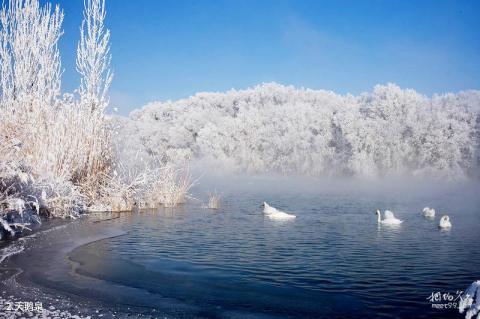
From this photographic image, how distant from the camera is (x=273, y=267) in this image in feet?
26.8

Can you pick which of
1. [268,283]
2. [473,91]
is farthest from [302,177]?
[268,283]

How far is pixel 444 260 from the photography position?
29.9ft

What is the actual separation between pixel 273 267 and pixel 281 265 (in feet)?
0.74

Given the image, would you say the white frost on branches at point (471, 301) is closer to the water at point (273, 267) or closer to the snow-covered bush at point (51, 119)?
the water at point (273, 267)

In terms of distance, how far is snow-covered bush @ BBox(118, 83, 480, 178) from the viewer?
35375mm

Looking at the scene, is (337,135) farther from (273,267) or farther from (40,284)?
(40,284)

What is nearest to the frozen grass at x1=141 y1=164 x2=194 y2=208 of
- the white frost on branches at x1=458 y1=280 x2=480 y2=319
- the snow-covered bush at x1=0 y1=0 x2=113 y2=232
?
the snow-covered bush at x1=0 y1=0 x2=113 y2=232

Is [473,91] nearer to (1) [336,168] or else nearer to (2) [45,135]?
(1) [336,168]

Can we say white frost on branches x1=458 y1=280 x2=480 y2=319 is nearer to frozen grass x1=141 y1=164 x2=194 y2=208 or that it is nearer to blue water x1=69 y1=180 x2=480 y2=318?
blue water x1=69 y1=180 x2=480 y2=318

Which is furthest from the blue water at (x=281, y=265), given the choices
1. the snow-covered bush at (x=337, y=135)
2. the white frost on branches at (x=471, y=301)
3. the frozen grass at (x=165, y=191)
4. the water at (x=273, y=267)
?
the snow-covered bush at (x=337, y=135)

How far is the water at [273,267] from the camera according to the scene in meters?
6.09

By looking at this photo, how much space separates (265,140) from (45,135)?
34752 mm

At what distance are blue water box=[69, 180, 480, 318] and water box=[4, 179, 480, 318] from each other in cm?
2

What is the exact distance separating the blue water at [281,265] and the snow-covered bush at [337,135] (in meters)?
17.5
